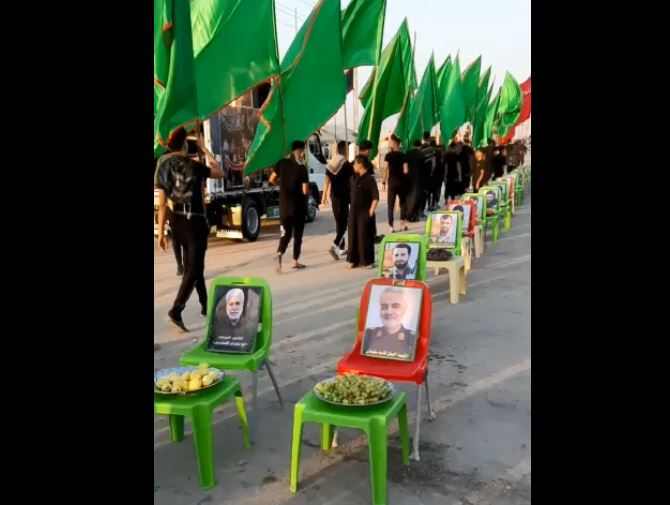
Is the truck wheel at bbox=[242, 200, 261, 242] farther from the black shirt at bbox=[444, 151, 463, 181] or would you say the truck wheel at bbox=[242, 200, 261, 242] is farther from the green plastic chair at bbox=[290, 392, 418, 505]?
the green plastic chair at bbox=[290, 392, 418, 505]

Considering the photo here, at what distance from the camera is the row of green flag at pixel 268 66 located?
580cm

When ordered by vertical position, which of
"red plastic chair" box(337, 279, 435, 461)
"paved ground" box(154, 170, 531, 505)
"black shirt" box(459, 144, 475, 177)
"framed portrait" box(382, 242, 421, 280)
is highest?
"black shirt" box(459, 144, 475, 177)

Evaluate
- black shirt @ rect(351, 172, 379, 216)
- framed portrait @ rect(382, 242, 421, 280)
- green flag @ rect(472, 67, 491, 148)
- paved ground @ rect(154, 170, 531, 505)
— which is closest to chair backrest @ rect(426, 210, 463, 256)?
paved ground @ rect(154, 170, 531, 505)

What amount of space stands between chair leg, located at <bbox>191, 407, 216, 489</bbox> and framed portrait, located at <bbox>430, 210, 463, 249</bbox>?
547 centimetres

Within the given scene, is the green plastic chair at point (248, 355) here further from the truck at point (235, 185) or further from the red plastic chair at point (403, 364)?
the truck at point (235, 185)

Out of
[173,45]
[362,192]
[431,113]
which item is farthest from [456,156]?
[173,45]

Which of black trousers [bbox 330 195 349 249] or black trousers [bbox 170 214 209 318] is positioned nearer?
black trousers [bbox 170 214 209 318]

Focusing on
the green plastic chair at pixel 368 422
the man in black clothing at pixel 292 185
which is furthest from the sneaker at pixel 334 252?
the green plastic chair at pixel 368 422

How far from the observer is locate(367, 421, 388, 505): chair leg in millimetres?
3195

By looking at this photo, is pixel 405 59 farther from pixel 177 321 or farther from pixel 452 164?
pixel 177 321
